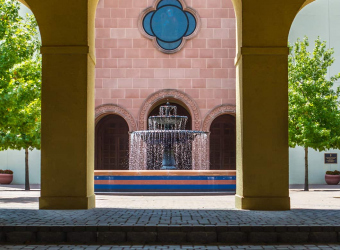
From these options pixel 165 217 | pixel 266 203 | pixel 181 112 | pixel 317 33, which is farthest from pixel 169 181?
pixel 317 33

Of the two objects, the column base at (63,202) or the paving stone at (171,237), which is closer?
the paving stone at (171,237)

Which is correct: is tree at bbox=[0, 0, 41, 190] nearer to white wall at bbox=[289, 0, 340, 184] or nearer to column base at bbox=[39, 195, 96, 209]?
column base at bbox=[39, 195, 96, 209]

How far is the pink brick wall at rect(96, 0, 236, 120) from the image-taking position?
25812 millimetres

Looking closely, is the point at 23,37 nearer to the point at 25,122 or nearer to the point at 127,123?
the point at 25,122

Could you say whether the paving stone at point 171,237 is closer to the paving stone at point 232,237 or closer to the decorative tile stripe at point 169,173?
the paving stone at point 232,237

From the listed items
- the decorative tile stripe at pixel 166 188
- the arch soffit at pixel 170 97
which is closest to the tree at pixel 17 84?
the decorative tile stripe at pixel 166 188

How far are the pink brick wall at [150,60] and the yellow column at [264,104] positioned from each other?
15424mm

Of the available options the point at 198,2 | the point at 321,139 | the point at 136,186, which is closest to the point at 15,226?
the point at 136,186

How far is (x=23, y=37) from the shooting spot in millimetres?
18172

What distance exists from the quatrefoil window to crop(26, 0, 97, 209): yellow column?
51.7 feet

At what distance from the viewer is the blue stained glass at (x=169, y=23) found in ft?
85.5

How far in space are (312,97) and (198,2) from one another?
799cm

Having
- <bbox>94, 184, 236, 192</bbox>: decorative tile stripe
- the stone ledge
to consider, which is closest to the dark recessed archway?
<bbox>94, 184, 236, 192</bbox>: decorative tile stripe

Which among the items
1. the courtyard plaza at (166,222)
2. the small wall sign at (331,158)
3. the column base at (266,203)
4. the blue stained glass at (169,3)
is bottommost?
the courtyard plaza at (166,222)
